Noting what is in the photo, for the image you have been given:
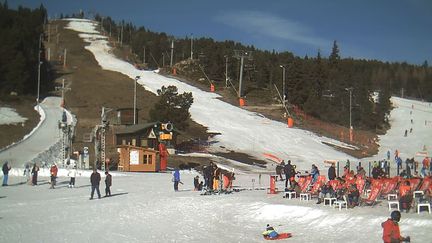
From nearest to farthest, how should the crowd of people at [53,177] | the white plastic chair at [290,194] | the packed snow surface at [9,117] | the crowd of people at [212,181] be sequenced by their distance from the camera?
the white plastic chair at [290,194] < the crowd of people at [53,177] < the crowd of people at [212,181] < the packed snow surface at [9,117]

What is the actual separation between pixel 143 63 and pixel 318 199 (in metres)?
114

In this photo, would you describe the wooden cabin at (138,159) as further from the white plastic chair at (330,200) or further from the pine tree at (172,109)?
the white plastic chair at (330,200)

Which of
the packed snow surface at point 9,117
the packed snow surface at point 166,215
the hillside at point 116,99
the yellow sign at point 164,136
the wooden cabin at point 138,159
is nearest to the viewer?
the packed snow surface at point 166,215

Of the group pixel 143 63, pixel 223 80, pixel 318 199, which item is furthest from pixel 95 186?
pixel 143 63

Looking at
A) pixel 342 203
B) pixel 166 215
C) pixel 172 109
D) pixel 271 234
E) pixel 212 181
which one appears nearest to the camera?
pixel 271 234

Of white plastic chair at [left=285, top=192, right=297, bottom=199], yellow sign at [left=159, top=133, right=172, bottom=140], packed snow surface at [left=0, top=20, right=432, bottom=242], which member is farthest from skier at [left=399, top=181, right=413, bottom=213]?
yellow sign at [left=159, top=133, right=172, bottom=140]

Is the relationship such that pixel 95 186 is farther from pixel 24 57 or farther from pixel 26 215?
pixel 24 57

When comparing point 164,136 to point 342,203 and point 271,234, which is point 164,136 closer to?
point 342,203

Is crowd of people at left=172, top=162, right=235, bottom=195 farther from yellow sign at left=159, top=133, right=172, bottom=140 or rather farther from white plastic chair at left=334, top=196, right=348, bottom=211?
yellow sign at left=159, top=133, right=172, bottom=140

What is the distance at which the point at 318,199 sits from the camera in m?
18.6

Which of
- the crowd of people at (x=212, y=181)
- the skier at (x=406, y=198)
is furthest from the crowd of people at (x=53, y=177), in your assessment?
the skier at (x=406, y=198)

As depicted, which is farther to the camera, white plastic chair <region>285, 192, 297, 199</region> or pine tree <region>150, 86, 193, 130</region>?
pine tree <region>150, 86, 193, 130</region>

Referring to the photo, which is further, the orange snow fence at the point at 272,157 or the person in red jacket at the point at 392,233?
the orange snow fence at the point at 272,157

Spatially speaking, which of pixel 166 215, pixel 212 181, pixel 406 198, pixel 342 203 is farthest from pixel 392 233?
pixel 212 181
